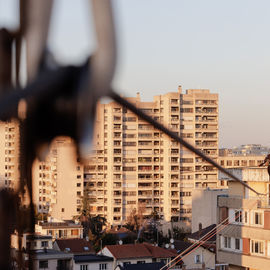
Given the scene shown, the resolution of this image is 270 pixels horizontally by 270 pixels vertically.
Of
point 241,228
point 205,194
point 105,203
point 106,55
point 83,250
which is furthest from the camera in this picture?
point 105,203

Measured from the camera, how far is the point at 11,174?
0.44 metres

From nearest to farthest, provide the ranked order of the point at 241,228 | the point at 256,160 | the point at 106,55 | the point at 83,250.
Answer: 1. the point at 106,55
2. the point at 241,228
3. the point at 83,250
4. the point at 256,160

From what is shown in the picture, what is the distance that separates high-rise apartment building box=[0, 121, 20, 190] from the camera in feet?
1.42

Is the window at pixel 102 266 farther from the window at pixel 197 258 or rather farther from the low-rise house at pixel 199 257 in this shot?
the window at pixel 197 258

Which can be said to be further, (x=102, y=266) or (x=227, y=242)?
(x=102, y=266)

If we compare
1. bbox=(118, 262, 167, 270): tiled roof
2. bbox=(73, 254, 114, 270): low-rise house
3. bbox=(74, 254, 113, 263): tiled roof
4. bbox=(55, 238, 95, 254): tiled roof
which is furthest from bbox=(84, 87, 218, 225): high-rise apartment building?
bbox=(118, 262, 167, 270): tiled roof

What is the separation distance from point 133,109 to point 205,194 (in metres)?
24.6

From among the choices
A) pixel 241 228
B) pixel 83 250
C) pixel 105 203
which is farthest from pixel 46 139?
pixel 105 203

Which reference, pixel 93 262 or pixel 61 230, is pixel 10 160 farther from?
pixel 61 230

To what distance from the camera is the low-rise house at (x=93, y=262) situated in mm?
16875

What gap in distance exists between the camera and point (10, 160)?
0.45m

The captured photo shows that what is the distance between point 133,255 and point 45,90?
17937mm

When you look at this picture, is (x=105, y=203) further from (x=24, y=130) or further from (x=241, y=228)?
(x=24, y=130)

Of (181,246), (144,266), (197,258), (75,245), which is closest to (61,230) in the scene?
(181,246)
